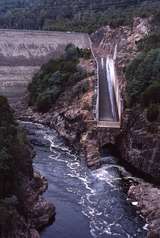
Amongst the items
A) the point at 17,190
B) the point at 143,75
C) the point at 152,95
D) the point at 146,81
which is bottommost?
the point at 17,190

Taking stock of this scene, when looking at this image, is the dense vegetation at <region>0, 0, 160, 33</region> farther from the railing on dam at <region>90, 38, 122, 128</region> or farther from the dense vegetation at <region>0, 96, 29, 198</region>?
the dense vegetation at <region>0, 96, 29, 198</region>

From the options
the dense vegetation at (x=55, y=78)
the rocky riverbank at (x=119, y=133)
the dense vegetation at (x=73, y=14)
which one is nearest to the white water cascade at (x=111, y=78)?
the rocky riverbank at (x=119, y=133)

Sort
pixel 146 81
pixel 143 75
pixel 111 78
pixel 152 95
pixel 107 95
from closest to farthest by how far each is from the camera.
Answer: pixel 152 95 → pixel 146 81 → pixel 143 75 → pixel 107 95 → pixel 111 78

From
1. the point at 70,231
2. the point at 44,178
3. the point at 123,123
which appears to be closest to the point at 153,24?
the point at 123,123

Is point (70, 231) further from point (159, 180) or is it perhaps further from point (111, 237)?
point (159, 180)

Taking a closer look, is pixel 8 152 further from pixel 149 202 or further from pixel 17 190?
pixel 149 202

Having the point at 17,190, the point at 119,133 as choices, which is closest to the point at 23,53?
the point at 119,133

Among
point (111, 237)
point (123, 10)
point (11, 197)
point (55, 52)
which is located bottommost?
point (111, 237)

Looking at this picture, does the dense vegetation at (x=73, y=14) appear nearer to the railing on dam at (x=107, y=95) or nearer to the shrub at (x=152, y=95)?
the railing on dam at (x=107, y=95)
